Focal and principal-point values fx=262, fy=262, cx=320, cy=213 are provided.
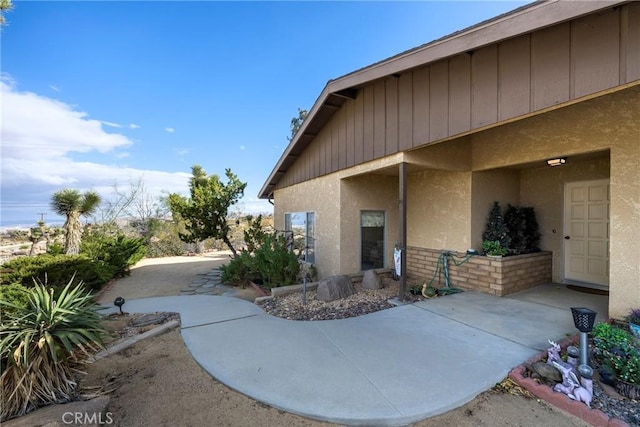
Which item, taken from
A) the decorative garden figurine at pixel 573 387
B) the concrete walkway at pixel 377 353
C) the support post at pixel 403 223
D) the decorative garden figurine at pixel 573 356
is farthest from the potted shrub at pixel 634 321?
the support post at pixel 403 223

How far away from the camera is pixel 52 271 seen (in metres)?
5.93

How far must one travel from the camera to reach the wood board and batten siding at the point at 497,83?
277cm

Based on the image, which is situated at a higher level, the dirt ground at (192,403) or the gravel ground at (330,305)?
the dirt ground at (192,403)

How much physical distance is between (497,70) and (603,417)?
400 cm

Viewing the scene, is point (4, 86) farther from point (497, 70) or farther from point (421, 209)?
point (421, 209)

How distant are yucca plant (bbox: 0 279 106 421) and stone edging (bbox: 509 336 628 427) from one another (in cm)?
444

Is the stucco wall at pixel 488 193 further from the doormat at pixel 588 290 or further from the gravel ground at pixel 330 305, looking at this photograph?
the gravel ground at pixel 330 305

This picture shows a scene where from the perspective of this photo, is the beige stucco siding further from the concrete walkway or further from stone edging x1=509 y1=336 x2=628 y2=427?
stone edging x1=509 y1=336 x2=628 y2=427

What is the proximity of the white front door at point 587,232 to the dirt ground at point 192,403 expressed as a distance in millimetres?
4960

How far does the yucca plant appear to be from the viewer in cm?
236

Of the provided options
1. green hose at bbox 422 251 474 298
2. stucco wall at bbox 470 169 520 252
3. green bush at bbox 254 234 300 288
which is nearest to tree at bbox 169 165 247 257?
green bush at bbox 254 234 300 288

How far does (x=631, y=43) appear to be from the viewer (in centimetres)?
262

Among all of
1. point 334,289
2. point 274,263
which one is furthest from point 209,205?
point 334,289

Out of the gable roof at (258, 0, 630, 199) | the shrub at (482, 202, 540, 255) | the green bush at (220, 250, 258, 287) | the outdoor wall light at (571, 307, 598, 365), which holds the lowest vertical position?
the green bush at (220, 250, 258, 287)
